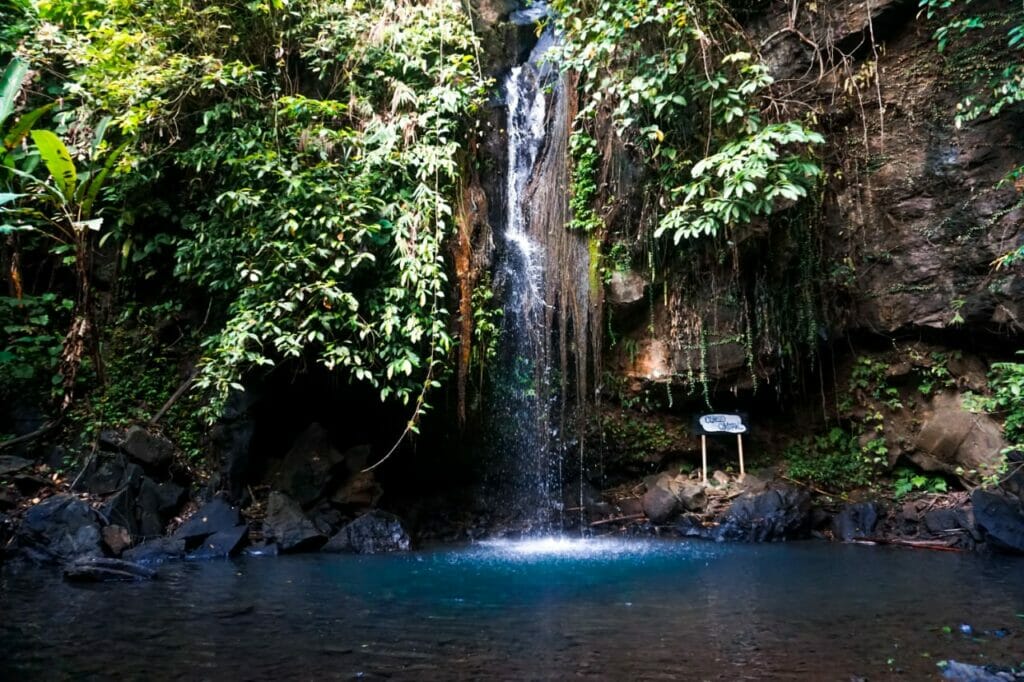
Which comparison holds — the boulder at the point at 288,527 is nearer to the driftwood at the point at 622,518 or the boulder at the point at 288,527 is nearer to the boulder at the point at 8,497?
the boulder at the point at 8,497

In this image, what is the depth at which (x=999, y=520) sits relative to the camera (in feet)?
23.7

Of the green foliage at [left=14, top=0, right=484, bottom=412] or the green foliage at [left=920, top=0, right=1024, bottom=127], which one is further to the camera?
the green foliage at [left=14, top=0, right=484, bottom=412]

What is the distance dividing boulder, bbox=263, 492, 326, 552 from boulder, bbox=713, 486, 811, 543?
5176 millimetres

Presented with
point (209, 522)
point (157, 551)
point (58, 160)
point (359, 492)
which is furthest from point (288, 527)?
point (58, 160)

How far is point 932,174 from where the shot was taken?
28.8 ft

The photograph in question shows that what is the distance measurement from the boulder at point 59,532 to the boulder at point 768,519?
24.2 feet

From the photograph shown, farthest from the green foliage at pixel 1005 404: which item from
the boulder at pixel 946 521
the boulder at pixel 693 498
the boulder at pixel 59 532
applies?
the boulder at pixel 59 532

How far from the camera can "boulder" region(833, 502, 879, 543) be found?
8539 millimetres

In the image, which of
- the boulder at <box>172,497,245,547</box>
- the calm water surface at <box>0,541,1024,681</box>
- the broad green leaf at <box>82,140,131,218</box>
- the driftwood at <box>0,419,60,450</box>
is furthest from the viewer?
the driftwood at <box>0,419,60,450</box>

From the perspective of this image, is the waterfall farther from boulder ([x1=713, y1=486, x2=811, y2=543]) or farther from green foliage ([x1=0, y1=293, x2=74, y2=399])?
green foliage ([x1=0, y1=293, x2=74, y2=399])

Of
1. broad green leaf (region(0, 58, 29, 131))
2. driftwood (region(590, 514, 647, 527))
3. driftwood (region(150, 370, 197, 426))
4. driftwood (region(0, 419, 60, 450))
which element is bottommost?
driftwood (region(590, 514, 647, 527))

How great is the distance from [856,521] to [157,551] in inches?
335

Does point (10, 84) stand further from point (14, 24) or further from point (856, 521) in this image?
point (856, 521)

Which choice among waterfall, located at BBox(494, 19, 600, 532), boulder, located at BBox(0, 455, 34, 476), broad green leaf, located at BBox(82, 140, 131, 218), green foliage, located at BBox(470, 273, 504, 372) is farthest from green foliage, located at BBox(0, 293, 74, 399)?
waterfall, located at BBox(494, 19, 600, 532)
